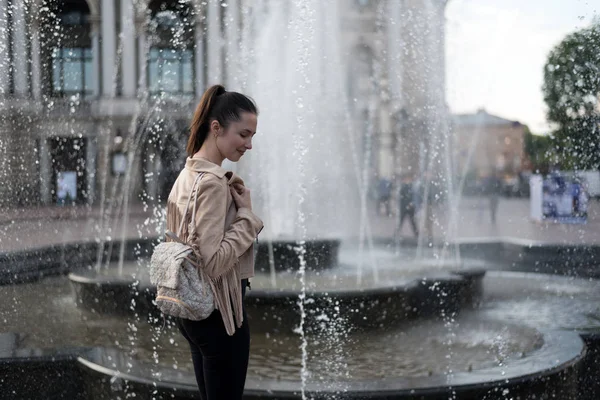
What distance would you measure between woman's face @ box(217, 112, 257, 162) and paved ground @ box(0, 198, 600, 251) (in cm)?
449

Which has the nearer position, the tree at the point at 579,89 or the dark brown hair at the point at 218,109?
the dark brown hair at the point at 218,109

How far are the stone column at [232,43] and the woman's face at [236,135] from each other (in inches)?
898

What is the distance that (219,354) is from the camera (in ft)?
6.48

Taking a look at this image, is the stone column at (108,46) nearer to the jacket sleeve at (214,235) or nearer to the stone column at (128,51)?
the stone column at (128,51)

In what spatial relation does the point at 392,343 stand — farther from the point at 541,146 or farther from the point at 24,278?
the point at 541,146

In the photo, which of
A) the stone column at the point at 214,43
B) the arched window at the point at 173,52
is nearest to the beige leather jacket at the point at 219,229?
the stone column at the point at 214,43

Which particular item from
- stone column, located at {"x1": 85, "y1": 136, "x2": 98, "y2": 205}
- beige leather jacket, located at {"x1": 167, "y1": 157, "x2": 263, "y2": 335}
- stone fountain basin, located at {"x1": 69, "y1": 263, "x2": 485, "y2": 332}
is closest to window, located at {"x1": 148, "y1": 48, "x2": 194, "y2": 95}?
stone column, located at {"x1": 85, "y1": 136, "x2": 98, "y2": 205}

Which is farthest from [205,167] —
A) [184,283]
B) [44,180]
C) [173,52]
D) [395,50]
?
[395,50]

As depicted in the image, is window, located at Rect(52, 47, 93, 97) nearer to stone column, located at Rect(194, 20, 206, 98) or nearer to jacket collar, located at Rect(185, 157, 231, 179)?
stone column, located at Rect(194, 20, 206, 98)

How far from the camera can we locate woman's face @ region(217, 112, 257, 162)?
2012mm

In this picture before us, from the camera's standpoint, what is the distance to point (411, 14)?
33406 millimetres

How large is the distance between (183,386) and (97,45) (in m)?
32.3

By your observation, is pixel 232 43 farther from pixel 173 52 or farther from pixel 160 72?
pixel 173 52

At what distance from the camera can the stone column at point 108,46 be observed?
3203 centimetres
